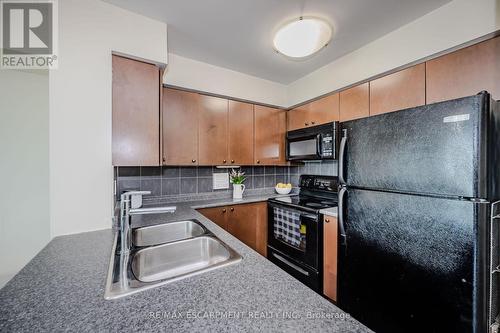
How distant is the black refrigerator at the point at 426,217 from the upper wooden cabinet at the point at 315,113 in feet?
2.57

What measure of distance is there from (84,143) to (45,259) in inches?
28.1

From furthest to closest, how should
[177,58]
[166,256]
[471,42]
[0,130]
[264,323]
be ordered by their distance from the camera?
[177,58] → [0,130] → [471,42] → [166,256] → [264,323]

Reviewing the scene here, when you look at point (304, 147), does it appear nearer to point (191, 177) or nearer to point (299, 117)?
point (299, 117)

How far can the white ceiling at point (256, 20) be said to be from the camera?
4.52ft

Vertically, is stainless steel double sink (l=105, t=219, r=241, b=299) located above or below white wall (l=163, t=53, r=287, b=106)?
below

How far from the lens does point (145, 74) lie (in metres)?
1.48

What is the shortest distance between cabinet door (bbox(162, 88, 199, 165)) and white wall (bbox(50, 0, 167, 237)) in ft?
1.95

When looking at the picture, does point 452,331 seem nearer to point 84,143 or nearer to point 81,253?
point 81,253

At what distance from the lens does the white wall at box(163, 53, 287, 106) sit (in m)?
2.05

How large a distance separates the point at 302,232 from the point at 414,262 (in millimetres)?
976

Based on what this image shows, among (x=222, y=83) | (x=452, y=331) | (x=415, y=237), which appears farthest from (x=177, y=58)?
(x=452, y=331)

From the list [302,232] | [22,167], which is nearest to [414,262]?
[302,232]

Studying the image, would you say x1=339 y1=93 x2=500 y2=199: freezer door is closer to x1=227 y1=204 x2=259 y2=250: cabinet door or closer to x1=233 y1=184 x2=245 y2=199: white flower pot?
x1=227 y1=204 x2=259 y2=250: cabinet door

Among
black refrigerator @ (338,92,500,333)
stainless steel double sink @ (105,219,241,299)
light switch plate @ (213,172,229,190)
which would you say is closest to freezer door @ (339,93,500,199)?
black refrigerator @ (338,92,500,333)
